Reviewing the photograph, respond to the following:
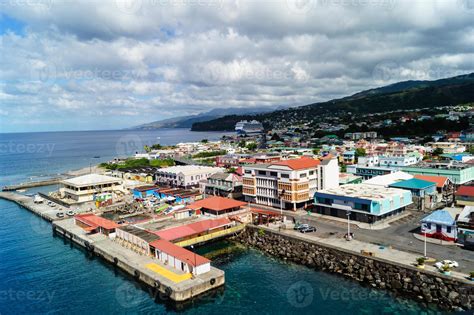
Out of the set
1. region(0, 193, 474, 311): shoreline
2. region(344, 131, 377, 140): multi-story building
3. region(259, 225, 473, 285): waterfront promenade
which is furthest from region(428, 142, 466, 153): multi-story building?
region(0, 193, 474, 311): shoreline

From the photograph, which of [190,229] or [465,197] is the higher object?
[465,197]

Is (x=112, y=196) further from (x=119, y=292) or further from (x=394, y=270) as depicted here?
(x=394, y=270)

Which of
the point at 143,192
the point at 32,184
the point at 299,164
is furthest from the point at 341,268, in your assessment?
the point at 32,184

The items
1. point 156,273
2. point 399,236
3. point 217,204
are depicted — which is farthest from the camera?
point 217,204

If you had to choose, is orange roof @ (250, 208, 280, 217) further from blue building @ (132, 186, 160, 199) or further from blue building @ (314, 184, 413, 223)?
blue building @ (132, 186, 160, 199)

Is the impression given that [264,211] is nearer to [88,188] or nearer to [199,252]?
[199,252]

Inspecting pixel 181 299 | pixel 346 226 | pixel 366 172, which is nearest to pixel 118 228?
pixel 181 299

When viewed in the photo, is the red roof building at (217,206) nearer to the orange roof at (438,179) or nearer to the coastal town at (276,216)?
the coastal town at (276,216)

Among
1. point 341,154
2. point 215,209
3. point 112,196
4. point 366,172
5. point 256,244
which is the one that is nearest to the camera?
point 256,244
